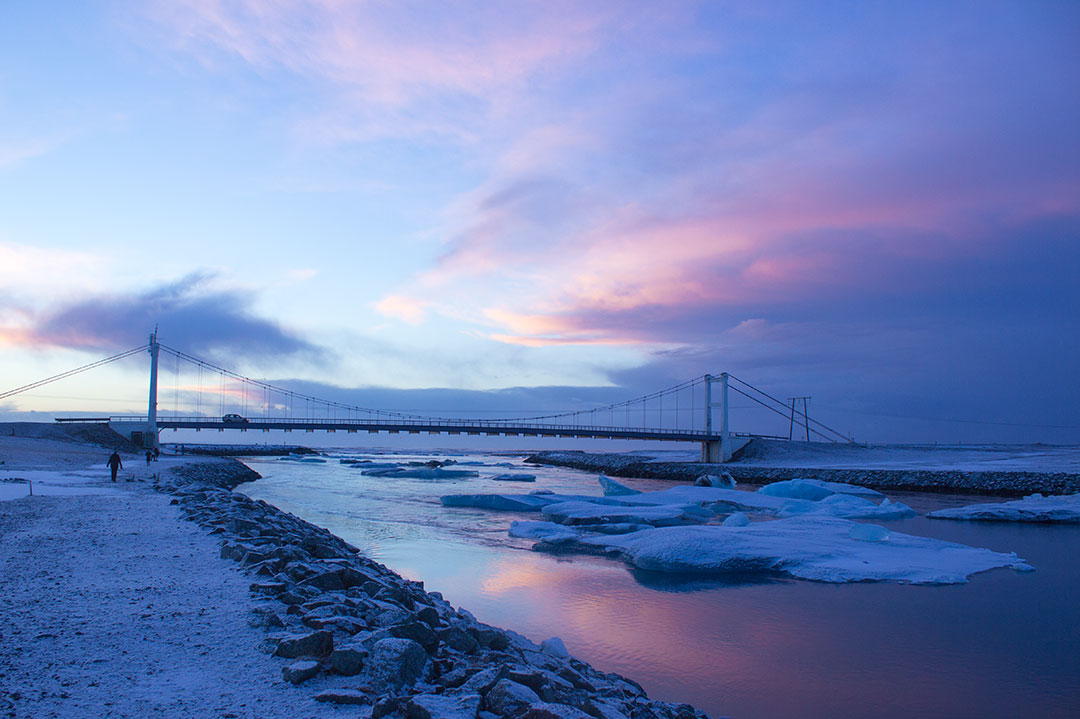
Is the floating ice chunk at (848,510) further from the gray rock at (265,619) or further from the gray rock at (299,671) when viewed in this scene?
the gray rock at (299,671)

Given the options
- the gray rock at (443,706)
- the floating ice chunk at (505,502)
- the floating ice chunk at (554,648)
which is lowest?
the floating ice chunk at (505,502)

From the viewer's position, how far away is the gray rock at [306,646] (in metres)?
3.91

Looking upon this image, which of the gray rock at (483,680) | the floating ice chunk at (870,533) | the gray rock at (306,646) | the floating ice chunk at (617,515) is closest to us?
the gray rock at (483,680)

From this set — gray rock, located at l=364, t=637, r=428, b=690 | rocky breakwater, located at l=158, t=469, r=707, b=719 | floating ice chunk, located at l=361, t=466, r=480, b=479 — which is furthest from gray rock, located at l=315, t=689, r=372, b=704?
floating ice chunk, located at l=361, t=466, r=480, b=479

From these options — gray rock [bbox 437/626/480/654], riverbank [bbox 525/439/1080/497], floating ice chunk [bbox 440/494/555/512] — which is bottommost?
riverbank [bbox 525/439/1080/497]

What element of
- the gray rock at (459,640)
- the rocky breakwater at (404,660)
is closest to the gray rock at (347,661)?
the rocky breakwater at (404,660)

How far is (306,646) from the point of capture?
3.92m

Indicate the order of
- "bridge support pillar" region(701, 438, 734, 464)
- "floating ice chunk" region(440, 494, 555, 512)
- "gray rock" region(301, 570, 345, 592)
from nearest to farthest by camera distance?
"gray rock" region(301, 570, 345, 592) → "floating ice chunk" region(440, 494, 555, 512) → "bridge support pillar" region(701, 438, 734, 464)

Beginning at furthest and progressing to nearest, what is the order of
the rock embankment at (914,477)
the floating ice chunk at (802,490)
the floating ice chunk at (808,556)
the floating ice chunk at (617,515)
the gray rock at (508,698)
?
1. the rock embankment at (914,477)
2. the floating ice chunk at (802,490)
3. the floating ice chunk at (617,515)
4. the floating ice chunk at (808,556)
5. the gray rock at (508,698)

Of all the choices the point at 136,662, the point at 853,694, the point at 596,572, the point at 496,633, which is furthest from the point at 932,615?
the point at 136,662

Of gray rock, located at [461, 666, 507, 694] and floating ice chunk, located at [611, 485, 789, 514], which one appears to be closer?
gray rock, located at [461, 666, 507, 694]

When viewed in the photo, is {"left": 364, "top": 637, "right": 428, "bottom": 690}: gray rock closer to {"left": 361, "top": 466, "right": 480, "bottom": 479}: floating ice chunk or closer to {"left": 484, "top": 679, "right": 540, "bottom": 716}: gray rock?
{"left": 484, "top": 679, "right": 540, "bottom": 716}: gray rock

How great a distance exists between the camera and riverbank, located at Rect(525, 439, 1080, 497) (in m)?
30.9

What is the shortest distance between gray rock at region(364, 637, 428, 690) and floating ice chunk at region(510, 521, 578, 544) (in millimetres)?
10852
